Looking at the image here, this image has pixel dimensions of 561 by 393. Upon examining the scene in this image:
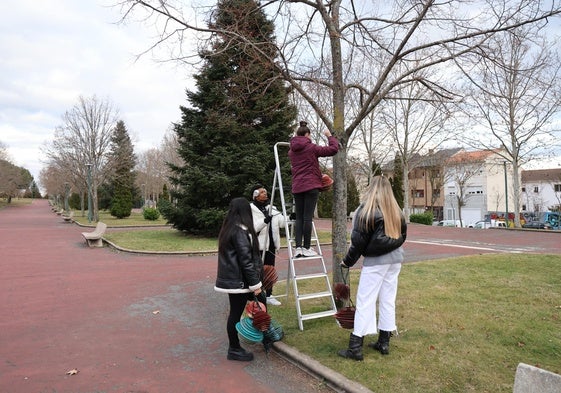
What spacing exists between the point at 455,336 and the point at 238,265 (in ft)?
9.50

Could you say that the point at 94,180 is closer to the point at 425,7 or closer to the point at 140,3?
the point at 140,3

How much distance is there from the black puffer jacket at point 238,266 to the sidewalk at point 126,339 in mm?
904

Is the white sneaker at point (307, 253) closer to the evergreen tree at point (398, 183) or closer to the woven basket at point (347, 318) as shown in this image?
the woven basket at point (347, 318)

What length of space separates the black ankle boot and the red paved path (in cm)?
8

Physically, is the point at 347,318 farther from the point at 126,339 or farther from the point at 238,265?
the point at 126,339

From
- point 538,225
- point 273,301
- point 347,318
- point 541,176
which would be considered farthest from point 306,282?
point 541,176

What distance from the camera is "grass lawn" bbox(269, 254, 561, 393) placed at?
3.97 m

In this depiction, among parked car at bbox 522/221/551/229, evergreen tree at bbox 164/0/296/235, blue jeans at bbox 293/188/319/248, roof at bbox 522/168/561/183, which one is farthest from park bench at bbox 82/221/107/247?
roof at bbox 522/168/561/183

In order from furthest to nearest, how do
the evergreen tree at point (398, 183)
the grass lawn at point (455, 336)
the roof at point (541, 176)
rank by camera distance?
the roof at point (541, 176), the evergreen tree at point (398, 183), the grass lawn at point (455, 336)

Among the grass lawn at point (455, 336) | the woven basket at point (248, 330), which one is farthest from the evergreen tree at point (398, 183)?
the woven basket at point (248, 330)

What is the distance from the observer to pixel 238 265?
4.59 meters

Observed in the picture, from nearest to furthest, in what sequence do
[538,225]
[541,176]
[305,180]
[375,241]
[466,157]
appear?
[375,241] < [305,180] < [538,225] < [466,157] < [541,176]

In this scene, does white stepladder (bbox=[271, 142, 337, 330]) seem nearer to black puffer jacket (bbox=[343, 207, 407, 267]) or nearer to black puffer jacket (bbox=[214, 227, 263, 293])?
black puffer jacket (bbox=[214, 227, 263, 293])

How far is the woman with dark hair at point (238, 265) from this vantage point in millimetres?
4535
